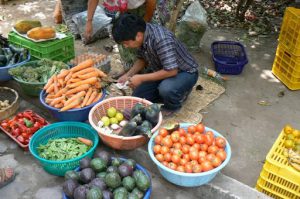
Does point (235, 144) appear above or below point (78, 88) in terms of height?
below

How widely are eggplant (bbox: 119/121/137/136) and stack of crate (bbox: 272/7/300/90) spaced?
2655 millimetres

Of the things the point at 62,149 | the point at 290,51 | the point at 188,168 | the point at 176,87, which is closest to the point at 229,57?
the point at 290,51

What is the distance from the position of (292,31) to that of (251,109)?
1.25 metres

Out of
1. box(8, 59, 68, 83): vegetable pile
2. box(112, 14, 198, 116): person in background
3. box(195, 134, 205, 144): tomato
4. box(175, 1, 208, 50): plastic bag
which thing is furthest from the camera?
box(175, 1, 208, 50): plastic bag

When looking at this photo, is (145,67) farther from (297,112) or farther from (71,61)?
(297,112)

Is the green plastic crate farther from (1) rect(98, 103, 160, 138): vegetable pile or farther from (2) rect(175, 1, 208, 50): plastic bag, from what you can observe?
(2) rect(175, 1, 208, 50): plastic bag

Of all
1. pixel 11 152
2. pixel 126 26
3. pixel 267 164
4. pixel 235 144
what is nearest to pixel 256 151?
pixel 235 144

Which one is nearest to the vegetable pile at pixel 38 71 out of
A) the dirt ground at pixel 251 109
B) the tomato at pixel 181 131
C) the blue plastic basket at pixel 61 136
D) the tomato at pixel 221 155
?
the blue plastic basket at pixel 61 136

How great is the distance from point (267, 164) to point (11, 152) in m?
2.67

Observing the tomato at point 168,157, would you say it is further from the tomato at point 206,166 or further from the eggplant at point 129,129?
the eggplant at point 129,129

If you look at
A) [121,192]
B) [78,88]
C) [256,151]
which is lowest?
[256,151]

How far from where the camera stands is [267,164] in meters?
2.81

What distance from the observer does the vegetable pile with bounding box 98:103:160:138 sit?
126 inches

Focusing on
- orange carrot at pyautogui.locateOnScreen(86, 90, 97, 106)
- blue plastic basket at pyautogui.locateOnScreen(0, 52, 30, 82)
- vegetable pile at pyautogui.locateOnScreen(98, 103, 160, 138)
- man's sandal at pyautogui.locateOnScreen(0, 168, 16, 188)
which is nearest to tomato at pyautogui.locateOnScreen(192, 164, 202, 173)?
vegetable pile at pyautogui.locateOnScreen(98, 103, 160, 138)
